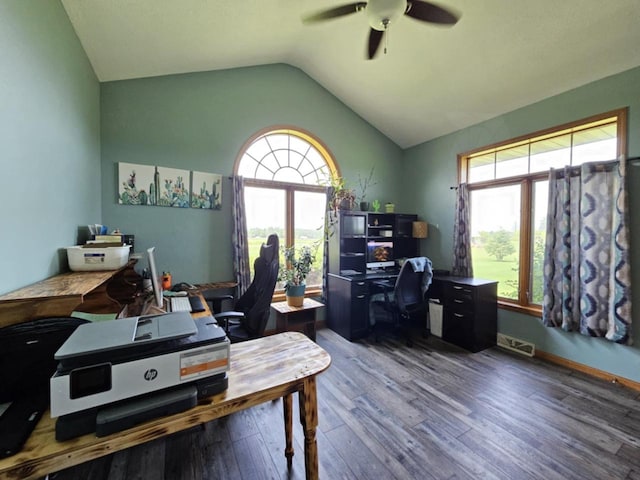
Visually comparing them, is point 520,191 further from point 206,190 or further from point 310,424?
point 206,190

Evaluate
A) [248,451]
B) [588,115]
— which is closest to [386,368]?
[248,451]

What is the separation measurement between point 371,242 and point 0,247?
12.0ft

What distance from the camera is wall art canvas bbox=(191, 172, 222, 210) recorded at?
309 cm

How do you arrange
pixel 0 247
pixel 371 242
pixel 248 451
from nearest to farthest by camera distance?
pixel 0 247 < pixel 248 451 < pixel 371 242

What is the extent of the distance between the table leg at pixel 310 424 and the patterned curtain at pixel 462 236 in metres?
3.16

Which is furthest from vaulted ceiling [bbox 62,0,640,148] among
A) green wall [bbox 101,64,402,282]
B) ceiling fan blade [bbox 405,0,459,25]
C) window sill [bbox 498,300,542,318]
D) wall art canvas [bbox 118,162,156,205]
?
window sill [bbox 498,300,542,318]

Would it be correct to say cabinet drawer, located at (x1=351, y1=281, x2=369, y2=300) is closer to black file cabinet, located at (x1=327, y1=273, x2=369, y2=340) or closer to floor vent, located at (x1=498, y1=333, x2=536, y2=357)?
black file cabinet, located at (x1=327, y1=273, x2=369, y2=340)

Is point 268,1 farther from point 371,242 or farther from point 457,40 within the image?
point 371,242

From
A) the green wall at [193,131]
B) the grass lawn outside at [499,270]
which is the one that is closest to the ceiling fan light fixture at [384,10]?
the green wall at [193,131]

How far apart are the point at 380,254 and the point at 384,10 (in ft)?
9.73

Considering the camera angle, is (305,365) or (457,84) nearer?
(305,365)

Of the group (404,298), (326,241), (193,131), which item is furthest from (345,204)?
(193,131)

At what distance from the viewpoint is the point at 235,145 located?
3.32 m

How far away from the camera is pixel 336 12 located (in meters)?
1.94
